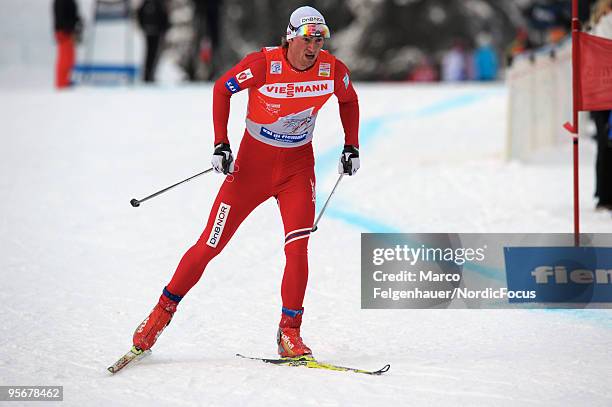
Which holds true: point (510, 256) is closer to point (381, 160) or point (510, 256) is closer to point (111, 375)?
point (111, 375)

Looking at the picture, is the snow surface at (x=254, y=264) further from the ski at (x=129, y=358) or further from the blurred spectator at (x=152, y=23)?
the blurred spectator at (x=152, y=23)

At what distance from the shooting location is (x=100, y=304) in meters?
7.22

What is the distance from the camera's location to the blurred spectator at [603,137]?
8.74m

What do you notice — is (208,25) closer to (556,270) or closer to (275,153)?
(556,270)

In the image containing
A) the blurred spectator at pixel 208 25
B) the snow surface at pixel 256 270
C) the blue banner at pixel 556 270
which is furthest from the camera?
the blurred spectator at pixel 208 25

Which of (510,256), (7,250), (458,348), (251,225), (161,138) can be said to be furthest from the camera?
(161,138)

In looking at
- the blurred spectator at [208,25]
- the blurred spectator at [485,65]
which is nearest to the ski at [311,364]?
the blurred spectator at [208,25]

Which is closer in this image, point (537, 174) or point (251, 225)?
point (251, 225)

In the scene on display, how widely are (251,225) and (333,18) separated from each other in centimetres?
2623

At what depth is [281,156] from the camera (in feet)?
19.7

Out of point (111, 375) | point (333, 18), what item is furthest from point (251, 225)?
point (333, 18)

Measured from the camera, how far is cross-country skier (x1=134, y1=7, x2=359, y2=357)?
580 cm

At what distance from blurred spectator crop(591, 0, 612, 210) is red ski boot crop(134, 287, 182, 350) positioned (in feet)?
15.5

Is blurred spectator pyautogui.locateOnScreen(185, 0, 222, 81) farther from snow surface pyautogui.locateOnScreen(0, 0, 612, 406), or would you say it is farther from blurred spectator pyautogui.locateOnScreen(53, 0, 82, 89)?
snow surface pyautogui.locateOnScreen(0, 0, 612, 406)
